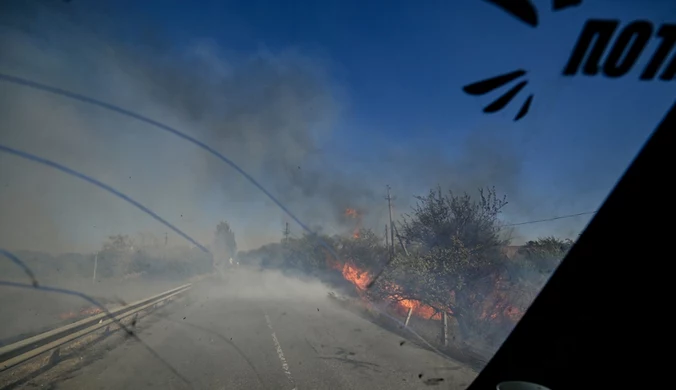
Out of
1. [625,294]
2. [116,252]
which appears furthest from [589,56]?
[116,252]

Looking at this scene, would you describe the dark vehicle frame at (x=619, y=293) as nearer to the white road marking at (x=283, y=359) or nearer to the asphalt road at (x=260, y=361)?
the asphalt road at (x=260, y=361)

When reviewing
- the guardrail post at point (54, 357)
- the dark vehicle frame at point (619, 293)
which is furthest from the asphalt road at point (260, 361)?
the dark vehicle frame at point (619, 293)

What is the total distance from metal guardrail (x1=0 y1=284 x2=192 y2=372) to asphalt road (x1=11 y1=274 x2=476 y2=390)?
0.53m

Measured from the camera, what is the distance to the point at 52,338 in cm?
711

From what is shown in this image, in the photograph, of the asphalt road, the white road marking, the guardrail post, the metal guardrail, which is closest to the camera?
the metal guardrail

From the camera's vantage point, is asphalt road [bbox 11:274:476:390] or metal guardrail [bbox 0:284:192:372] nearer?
metal guardrail [bbox 0:284:192:372]

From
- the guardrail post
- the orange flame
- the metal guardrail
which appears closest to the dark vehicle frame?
the metal guardrail

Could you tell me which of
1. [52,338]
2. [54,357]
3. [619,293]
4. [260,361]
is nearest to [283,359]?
[260,361]

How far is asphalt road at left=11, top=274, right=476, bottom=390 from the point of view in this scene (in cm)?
566

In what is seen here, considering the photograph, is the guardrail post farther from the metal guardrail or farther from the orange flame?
the orange flame

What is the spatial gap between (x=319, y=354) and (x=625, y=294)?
22.5 ft

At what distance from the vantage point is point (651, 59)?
8.18 ft

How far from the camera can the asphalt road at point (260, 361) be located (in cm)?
566

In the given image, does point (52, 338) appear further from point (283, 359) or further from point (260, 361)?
Result: point (283, 359)
